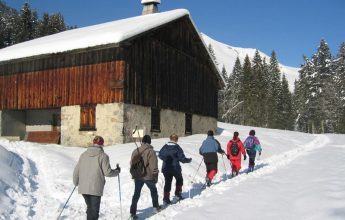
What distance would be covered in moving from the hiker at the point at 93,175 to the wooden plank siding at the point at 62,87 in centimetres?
1205

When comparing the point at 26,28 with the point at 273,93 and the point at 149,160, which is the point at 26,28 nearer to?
the point at 273,93

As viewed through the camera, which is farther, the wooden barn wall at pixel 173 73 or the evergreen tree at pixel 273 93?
the evergreen tree at pixel 273 93

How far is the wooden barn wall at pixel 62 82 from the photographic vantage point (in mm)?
20125

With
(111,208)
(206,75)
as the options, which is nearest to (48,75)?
(206,75)

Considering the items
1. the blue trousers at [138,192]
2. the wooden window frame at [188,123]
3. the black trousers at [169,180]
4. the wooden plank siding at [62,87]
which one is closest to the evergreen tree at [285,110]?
the wooden window frame at [188,123]

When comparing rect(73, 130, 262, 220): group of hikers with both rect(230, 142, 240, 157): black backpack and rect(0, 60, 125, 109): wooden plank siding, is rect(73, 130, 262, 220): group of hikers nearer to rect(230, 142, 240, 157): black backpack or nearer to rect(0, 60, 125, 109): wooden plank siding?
rect(230, 142, 240, 157): black backpack

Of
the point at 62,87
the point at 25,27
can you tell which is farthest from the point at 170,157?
the point at 25,27

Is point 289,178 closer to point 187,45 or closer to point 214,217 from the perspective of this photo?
point 214,217

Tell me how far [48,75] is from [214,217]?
1648 cm

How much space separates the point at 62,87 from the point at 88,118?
2617 mm

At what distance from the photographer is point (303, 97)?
67.9m

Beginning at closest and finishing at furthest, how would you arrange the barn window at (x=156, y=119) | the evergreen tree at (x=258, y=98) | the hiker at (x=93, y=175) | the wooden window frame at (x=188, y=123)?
1. the hiker at (x=93, y=175)
2. the barn window at (x=156, y=119)
3. the wooden window frame at (x=188, y=123)
4. the evergreen tree at (x=258, y=98)

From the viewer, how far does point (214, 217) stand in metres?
8.32

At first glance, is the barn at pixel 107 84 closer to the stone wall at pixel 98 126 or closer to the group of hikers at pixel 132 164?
the stone wall at pixel 98 126
